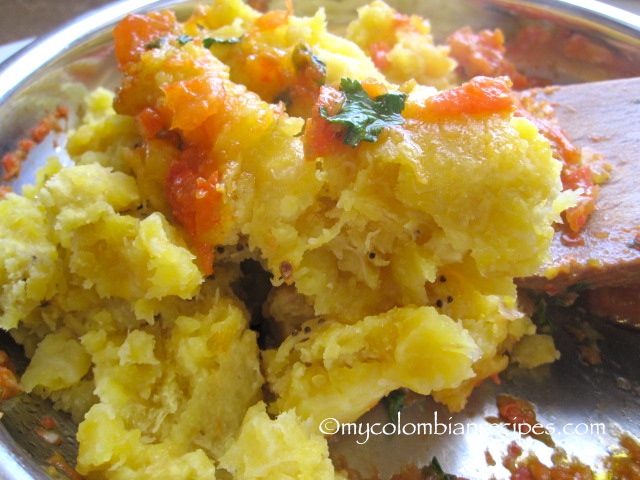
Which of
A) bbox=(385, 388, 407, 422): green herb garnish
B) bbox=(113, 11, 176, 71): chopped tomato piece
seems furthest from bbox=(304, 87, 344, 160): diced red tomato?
bbox=(385, 388, 407, 422): green herb garnish

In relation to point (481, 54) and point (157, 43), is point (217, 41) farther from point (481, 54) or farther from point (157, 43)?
point (481, 54)

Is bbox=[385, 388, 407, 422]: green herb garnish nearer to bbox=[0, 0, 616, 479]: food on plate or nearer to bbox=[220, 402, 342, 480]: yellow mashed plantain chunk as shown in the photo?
bbox=[0, 0, 616, 479]: food on plate

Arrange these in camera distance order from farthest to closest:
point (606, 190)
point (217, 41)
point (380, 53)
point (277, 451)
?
point (380, 53), point (606, 190), point (217, 41), point (277, 451)

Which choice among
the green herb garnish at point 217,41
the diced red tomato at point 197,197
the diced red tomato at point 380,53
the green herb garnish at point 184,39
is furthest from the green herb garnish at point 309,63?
the diced red tomato at point 380,53

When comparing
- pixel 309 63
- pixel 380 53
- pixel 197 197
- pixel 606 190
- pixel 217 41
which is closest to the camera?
pixel 197 197

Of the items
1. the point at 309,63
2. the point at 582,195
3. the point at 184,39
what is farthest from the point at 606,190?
the point at 184,39

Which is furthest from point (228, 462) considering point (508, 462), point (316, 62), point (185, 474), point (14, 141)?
point (14, 141)

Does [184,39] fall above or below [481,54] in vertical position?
above
